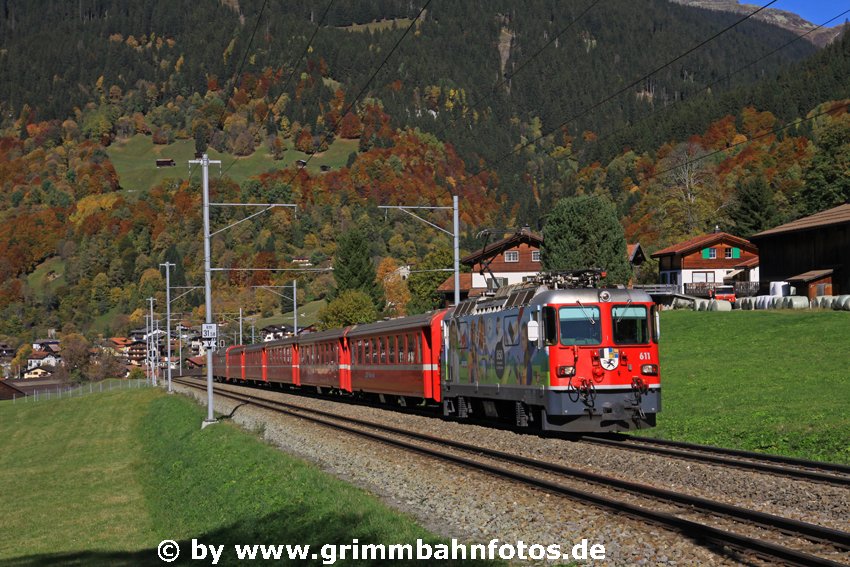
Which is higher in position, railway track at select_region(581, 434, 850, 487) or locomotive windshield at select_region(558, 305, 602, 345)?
locomotive windshield at select_region(558, 305, 602, 345)

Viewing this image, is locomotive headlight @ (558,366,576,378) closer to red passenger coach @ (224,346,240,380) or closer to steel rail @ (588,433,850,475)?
steel rail @ (588,433,850,475)

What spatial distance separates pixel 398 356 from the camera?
36.4 meters

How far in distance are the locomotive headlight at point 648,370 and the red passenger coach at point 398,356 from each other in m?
10.2

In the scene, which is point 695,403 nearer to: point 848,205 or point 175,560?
point 175,560

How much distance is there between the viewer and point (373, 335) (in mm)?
40531

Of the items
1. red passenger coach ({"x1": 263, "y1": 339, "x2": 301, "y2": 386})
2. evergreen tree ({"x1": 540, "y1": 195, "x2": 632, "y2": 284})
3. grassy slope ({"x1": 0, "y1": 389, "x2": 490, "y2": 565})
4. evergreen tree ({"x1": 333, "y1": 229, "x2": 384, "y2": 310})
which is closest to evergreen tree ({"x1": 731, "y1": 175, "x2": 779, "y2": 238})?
evergreen tree ({"x1": 540, "y1": 195, "x2": 632, "y2": 284})

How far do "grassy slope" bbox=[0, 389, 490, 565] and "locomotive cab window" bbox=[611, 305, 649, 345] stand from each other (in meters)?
7.43

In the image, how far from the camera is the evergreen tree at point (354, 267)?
143 m

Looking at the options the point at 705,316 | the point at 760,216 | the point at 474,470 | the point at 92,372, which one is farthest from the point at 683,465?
the point at 92,372

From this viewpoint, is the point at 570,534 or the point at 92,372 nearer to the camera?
the point at 570,534

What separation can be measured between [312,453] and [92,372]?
174 m

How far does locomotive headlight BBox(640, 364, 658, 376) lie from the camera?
2297cm

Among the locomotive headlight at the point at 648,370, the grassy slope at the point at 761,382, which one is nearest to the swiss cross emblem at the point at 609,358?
the locomotive headlight at the point at 648,370

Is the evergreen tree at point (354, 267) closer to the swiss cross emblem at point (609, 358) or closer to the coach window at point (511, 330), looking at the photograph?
the coach window at point (511, 330)
